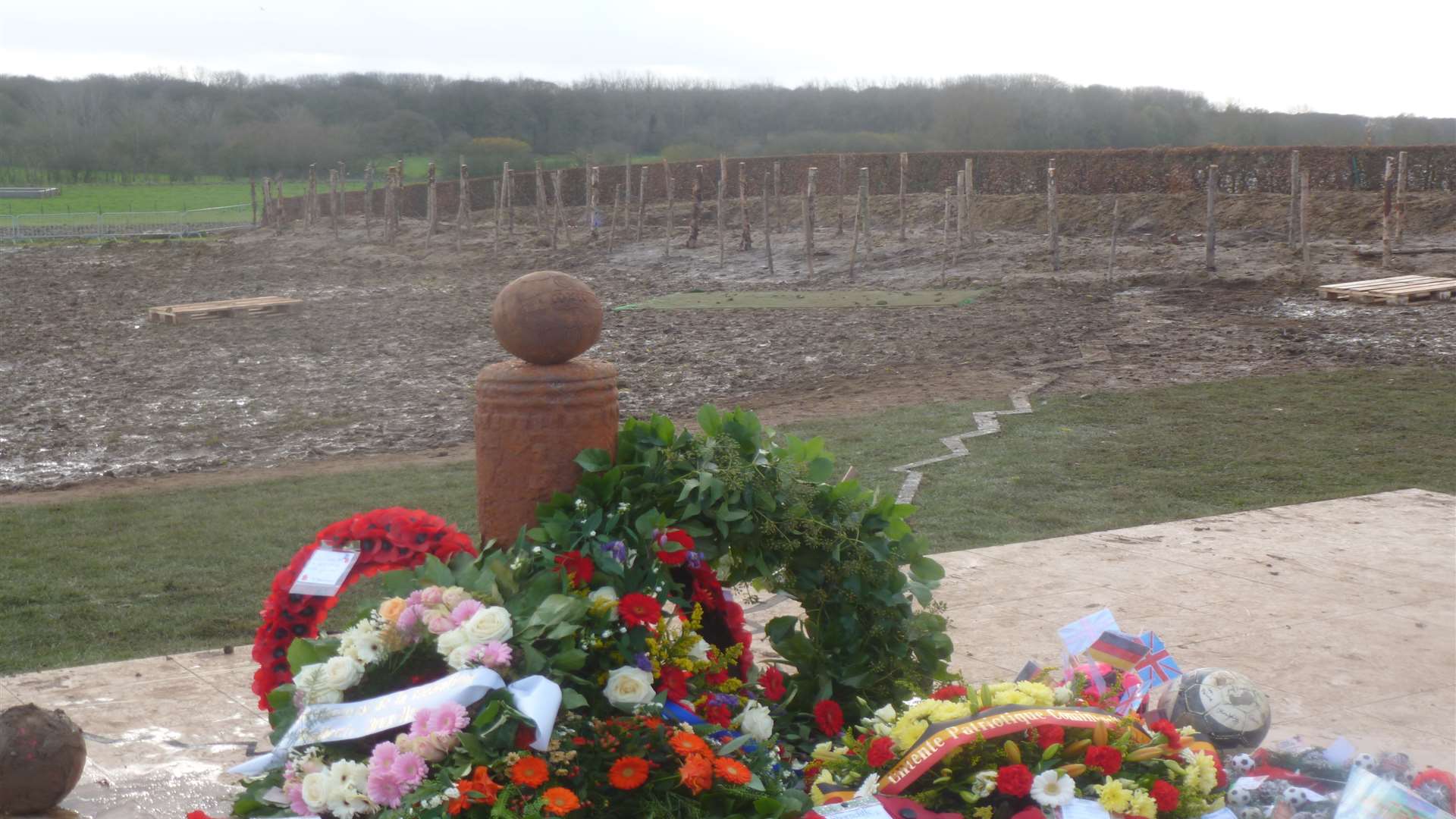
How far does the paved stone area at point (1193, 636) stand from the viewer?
3689mm

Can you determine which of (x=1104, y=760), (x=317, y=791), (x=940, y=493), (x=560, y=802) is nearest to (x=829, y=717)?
(x=1104, y=760)

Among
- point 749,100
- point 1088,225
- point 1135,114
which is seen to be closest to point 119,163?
point 749,100

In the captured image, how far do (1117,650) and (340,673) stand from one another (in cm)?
215

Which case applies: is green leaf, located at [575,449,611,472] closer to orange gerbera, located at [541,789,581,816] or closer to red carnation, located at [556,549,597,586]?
red carnation, located at [556,549,597,586]

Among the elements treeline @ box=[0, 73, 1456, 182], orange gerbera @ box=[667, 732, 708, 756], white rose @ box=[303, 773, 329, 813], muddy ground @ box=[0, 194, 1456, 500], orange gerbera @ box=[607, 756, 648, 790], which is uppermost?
treeline @ box=[0, 73, 1456, 182]

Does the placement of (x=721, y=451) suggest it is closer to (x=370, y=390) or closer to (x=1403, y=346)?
(x=370, y=390)

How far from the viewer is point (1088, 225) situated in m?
28.7

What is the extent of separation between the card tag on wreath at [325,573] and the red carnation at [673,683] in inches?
30.8

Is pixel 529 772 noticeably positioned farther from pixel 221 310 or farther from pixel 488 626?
pixel 221 310

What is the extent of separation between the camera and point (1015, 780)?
2.60 meters

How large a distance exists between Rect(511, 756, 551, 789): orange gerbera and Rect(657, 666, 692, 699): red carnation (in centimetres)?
45

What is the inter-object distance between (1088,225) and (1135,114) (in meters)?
26.7

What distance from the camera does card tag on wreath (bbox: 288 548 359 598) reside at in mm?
3074

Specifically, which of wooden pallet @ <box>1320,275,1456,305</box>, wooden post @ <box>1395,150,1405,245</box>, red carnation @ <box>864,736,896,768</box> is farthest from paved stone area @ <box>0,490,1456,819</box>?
wooden post @ <box>1395,150,1405,245</box>
